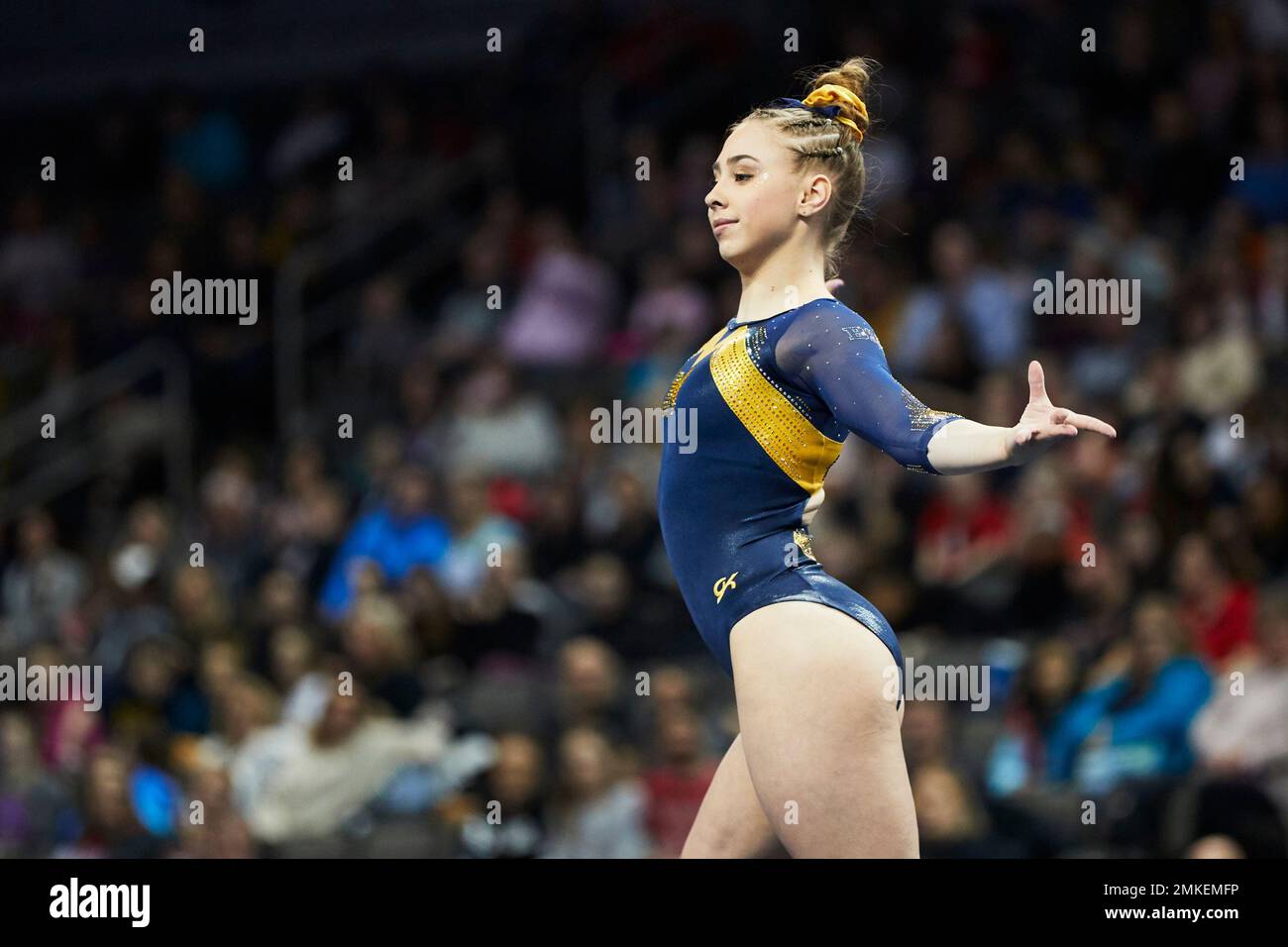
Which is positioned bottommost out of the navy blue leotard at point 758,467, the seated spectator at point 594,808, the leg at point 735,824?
the seated spectator at point 594,808

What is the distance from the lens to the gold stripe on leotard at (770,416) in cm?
371

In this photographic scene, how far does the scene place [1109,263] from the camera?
28.8 feet

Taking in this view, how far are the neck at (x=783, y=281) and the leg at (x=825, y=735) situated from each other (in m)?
0.64

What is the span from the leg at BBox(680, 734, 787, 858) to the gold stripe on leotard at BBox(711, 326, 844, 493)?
23.4 inches

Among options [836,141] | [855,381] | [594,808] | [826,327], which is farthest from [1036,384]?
[594,808]

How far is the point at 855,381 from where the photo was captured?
351 cm

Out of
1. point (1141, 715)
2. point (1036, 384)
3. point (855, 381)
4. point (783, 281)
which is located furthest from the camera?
point (1141, 715)

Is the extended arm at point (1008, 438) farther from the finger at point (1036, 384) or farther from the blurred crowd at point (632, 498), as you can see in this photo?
the blurred crowd at point (632, 498)

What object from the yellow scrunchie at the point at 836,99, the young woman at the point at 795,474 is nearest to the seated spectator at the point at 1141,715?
the young woman at the point at 795,474

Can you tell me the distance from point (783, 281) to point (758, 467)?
0.41 meters

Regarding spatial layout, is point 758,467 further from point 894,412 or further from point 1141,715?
point 1141,715

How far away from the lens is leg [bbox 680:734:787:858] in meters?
3.86

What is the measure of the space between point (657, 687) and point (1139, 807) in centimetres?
194

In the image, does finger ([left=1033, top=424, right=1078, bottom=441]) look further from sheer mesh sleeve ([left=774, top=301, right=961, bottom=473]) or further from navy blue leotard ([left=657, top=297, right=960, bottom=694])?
navy blue leotard ([left=657, top=297, right=960, bottom=694])
